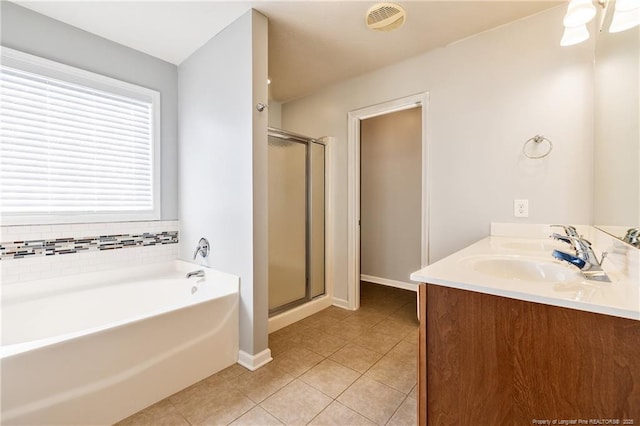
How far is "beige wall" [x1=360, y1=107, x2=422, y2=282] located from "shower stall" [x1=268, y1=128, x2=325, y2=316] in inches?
46.5

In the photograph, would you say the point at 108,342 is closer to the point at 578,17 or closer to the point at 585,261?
the point at 585,261

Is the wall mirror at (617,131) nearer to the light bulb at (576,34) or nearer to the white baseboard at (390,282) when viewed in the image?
the light bulb at (576,34)

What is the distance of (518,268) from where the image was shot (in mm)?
1266

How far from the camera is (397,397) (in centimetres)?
154

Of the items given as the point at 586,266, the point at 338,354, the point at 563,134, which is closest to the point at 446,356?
the point at 586,266

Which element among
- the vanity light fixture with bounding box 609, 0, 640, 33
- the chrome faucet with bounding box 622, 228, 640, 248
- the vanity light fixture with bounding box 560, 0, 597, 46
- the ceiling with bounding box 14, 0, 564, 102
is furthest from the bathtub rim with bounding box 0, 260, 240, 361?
the vanity light fixture with bounding box 560, 0, 597, 46

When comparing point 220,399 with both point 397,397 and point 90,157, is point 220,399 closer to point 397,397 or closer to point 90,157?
point 397,397

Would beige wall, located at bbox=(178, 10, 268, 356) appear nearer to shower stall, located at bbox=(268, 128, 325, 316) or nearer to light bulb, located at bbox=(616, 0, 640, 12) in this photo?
shower stall, located at bbox=(268, 128, 325, 316)

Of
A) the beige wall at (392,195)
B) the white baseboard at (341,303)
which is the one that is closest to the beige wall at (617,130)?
the beige wall at (392,195)

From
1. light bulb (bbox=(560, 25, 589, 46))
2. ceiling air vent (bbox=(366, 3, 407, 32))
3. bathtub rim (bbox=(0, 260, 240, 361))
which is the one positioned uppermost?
ceiling air vent (bbox=(366, 3, 407, 32))

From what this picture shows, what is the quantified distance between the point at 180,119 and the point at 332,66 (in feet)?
5.02

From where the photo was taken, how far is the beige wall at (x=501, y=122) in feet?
5.73

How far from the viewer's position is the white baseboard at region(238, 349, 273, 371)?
1.84m

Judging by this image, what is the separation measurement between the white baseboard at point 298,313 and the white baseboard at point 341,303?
0.07m
